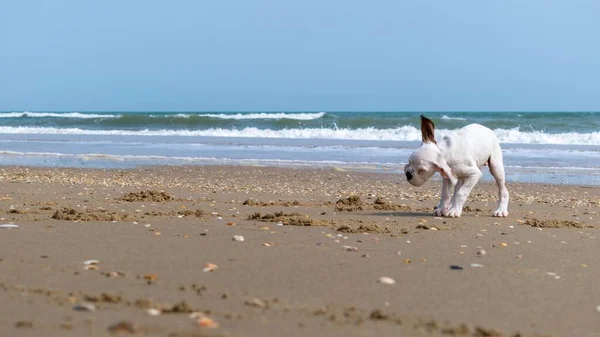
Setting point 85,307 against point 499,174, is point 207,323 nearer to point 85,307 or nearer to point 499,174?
point 85,307

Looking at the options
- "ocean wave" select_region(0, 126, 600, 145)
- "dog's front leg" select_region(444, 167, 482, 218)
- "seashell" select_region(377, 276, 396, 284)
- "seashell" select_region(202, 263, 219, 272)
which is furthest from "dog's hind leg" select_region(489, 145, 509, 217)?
"ocean wave" select_region(0, 126, 600, 145)

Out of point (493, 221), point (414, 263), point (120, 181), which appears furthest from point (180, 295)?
point (120, 181)

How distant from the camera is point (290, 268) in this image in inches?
200

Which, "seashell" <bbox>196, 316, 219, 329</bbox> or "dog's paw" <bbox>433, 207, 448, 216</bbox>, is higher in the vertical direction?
"seashell" <bbox>196, 316, 219, 329</bbox>

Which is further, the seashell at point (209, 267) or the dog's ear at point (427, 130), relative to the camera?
the dog's ear at point (427, 130)

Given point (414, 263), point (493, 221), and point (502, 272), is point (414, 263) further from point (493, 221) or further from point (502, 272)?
point (493, 221)

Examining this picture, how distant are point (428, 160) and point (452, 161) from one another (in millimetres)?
265

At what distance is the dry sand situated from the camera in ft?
12.1

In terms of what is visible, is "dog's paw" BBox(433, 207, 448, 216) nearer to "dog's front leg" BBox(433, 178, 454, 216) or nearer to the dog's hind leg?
"dog's front leg" BBox(433, 178, 454, 216)

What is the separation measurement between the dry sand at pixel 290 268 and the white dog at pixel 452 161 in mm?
288

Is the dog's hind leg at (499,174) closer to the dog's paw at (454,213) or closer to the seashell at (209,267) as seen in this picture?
the dog's paw at (454,213)

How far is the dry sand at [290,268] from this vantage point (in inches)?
146

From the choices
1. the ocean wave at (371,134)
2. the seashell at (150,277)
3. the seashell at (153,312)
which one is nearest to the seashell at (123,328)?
the seashell at (153,312)

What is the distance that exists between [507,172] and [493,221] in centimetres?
815
